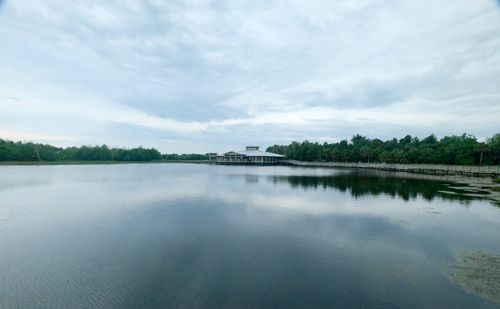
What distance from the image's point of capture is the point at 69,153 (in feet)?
309

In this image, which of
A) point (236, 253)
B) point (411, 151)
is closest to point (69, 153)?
point (236, 253)

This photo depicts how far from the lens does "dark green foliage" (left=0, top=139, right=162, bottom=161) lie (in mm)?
73069

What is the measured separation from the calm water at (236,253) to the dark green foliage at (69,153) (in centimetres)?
7479

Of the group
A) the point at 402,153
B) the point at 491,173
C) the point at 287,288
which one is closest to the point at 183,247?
the point at 287,288

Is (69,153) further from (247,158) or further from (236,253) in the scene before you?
(236,253)

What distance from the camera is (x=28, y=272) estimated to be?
7730 millimetres

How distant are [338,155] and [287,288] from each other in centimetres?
8375

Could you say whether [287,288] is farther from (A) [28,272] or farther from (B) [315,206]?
(B) [315,206]

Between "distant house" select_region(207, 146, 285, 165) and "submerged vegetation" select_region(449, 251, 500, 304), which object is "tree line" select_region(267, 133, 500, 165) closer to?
"distant house" select_region(207, 146, 285, 165)

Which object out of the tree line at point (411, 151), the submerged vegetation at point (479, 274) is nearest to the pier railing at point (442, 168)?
the tree line at point (411, 151)

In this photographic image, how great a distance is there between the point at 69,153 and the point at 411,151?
111176 millimetres

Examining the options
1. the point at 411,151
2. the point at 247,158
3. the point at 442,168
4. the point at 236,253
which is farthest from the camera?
the point at 247,158

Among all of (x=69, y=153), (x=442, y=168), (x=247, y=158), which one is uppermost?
(x=69, y=153)

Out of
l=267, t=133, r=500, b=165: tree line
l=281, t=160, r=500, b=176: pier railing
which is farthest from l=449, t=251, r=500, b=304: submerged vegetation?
l=267, t=133, r=500, b=165: tree line
